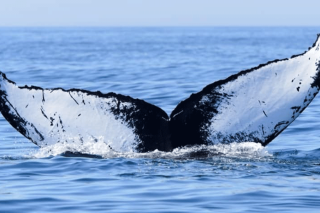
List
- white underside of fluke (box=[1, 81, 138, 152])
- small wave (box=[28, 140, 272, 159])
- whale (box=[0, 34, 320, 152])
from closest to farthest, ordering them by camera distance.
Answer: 1. whale (box=[0, 34, 320, 152])
2. white underside of fluke (box=[1, 81, 138, 152])
3. small wave (box=[28, 140, 272, 159])

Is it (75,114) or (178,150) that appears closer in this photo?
(75,114)

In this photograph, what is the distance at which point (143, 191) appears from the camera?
691cm

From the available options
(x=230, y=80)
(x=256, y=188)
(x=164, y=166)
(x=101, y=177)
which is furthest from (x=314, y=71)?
(x=101, y=177)

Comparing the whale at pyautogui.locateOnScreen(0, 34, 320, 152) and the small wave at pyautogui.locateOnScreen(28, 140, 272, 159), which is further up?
the whale at pyautogui.locateOnScreen(0, 34, 320, 152)

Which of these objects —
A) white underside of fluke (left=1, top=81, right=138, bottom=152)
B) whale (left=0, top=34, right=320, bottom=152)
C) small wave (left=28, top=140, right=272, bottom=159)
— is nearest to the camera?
whale (left=0, top=34, right=320, bottom=152)

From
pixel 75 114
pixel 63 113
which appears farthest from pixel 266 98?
pixel 63 113

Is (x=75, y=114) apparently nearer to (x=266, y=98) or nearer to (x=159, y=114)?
(x=159, y=114)

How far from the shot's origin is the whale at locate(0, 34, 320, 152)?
6906 mm

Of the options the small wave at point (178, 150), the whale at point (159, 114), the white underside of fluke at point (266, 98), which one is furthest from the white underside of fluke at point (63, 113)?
the white underside of fluke at point (266, 98)

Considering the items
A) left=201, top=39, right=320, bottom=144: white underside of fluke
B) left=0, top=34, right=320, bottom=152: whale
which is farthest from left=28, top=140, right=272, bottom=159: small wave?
left=201, top=39, right=320, bottom=144: white underside of fluke

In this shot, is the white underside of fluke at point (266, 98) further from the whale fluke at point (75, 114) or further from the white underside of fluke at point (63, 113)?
the white underside of fluke at point (63, 113)

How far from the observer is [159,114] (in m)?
7.11

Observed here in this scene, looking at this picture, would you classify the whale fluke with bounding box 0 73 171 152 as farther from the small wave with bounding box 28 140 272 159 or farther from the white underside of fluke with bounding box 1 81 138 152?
the small wave with bounding box 28 140 272 159

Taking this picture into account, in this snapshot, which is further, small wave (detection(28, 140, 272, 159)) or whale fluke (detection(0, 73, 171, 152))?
small wave (detection(28, 140, 272, 159))
